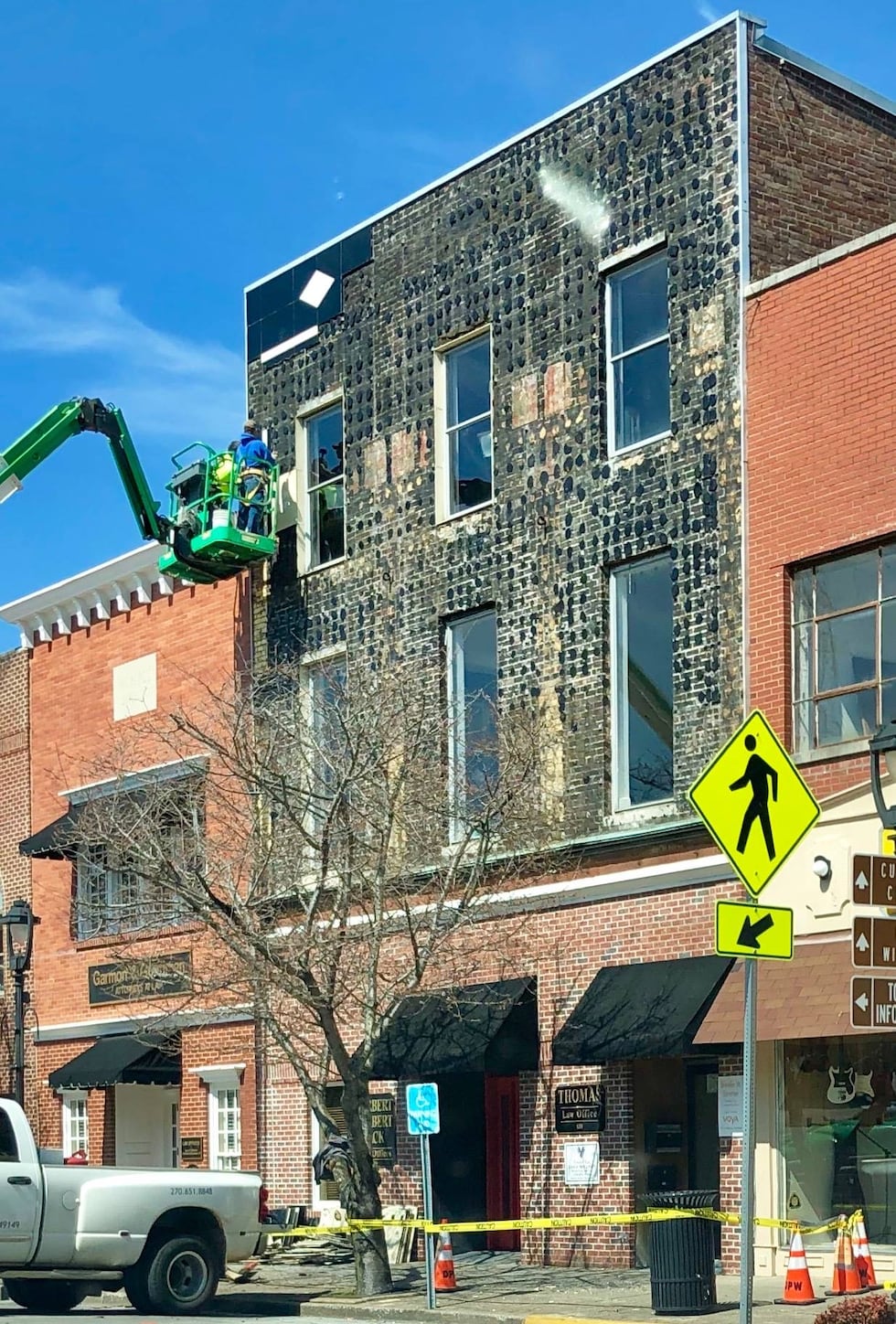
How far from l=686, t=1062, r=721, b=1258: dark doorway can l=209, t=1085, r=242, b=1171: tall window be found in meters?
8.52

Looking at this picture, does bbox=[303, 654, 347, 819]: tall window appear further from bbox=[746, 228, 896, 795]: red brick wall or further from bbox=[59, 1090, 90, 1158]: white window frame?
bbox=[59, 1090, 90, 1158]: white window frame

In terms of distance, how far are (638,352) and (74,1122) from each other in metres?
16.4

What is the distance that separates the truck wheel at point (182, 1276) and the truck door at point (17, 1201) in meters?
1.37

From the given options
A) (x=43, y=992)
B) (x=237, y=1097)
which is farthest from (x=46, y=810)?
(x=237, y=1097)

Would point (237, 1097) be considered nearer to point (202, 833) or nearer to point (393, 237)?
point (202, 833)

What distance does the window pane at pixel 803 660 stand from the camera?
2059 centimetres

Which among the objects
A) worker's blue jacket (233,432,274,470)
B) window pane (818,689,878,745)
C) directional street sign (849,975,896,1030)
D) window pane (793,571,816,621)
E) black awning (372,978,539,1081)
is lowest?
black awning (372,978,539,1081)

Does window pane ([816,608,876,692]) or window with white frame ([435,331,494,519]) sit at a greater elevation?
window with white frame ([435,331,494,519])

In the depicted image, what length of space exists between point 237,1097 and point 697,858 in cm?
1021

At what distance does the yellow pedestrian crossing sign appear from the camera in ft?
41.7

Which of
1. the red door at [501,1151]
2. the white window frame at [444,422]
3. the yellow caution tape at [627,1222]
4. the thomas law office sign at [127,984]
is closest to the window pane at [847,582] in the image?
the white window frame at [444,422]

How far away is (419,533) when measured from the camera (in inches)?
1021

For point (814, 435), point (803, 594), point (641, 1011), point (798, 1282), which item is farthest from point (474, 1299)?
point (814, 435)

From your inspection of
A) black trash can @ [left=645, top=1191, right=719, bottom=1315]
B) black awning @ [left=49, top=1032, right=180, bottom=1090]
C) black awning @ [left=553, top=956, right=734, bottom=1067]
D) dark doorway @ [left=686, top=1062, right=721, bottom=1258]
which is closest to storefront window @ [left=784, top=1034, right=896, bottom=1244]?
black awning @ [left=553, top=956, right=734, bottom=1067]
